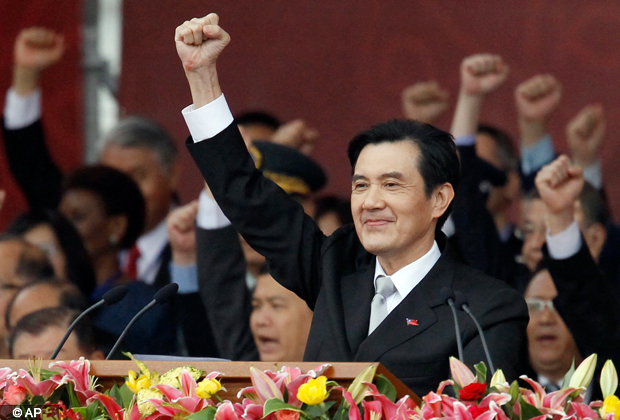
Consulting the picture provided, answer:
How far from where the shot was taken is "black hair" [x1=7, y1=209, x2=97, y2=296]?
416 centimetres

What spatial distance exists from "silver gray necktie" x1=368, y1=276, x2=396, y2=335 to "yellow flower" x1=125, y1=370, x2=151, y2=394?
0.79 meters


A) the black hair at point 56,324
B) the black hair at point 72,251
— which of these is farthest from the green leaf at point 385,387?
the black hair at point 72,251

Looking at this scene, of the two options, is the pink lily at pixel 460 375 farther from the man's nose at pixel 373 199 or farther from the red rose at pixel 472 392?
the man's nose at pixel 373 199

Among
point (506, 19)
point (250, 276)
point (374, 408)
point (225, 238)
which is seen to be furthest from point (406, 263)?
point (506, 19)

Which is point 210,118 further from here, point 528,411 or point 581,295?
point 581,295

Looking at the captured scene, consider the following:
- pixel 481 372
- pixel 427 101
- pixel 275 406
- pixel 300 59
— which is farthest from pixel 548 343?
pixel 300 59

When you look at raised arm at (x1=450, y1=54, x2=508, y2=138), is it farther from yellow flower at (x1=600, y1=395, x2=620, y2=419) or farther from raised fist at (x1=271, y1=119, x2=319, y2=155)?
yellow flower at (x1=600, y1=395, x2=620, y2=419)

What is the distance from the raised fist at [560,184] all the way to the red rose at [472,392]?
5.85ft

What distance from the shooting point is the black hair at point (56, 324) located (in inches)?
125

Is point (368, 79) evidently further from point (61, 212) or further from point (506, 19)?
point (61, 212)

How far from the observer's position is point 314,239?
2.51m

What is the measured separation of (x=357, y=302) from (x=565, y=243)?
3.57 ft

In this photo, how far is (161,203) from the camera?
4781 millimetres

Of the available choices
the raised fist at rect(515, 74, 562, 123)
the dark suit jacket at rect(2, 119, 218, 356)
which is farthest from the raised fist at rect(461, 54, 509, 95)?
the dark suit jacket at rect(2, 119, 218, 356)
